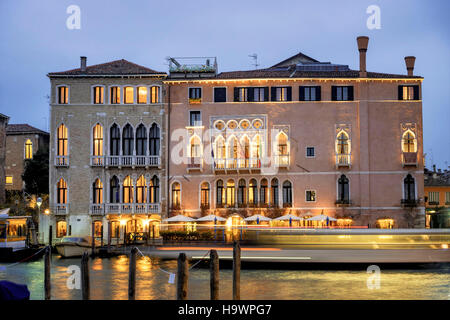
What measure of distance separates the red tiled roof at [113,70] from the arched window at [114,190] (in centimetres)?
649

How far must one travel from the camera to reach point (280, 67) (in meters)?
43.1

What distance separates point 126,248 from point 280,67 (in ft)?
57.3

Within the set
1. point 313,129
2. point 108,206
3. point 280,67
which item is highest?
point 280,67

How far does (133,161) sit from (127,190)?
6.07 ft

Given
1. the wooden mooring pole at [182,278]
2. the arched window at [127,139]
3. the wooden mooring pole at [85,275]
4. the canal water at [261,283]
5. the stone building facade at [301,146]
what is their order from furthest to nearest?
1. the arched window at [127,139]
2. the stone building facade at [301,146]
3. the canal water at [261,283]
4. the wooden mooring pole at [85,275]
5. the wooden mooring pole at [182,278]

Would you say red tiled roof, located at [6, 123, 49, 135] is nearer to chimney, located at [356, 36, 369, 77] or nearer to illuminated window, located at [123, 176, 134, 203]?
illuminated window, located at [123, 176, 134, 203]

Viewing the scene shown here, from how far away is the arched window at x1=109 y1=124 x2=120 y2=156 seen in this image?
38531 mm

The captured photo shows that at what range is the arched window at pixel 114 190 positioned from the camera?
38312 mm

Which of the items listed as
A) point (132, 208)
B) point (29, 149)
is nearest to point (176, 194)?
point (132, 208)

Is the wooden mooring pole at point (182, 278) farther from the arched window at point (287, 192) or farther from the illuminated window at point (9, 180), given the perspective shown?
the illuminated window at point (9, 180)

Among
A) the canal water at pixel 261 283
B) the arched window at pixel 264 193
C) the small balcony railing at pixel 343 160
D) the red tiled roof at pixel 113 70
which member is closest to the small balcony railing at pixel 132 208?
the arched window at pixel 264 193
